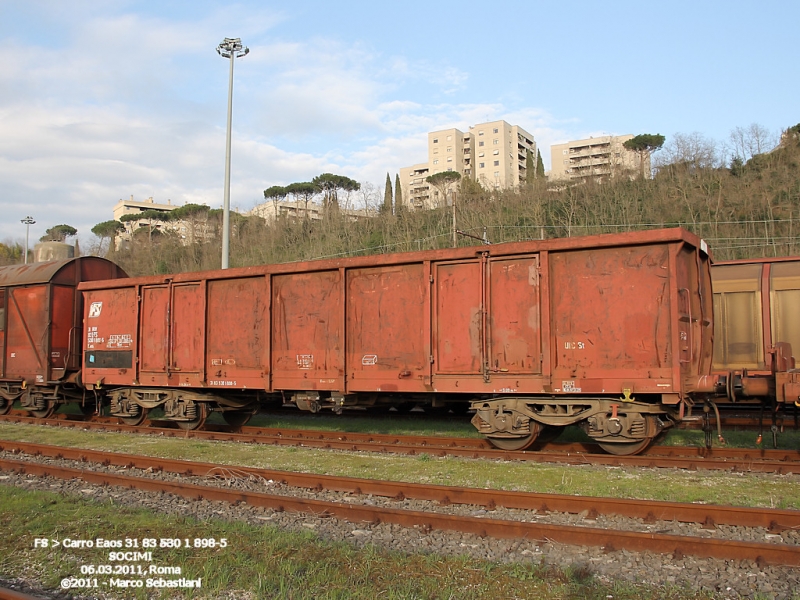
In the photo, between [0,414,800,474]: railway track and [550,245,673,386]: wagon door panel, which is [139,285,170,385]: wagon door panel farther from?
[550,245,673,386]: wagon door panel

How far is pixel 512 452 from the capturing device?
9.22 meters

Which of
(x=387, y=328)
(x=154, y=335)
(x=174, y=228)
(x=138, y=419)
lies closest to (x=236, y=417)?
(x=138, y=419)

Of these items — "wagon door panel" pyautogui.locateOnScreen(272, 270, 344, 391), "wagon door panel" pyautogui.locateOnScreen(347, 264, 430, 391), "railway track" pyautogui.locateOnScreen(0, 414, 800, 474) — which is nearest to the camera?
"railway track" pyautogui.locateOnScreen(0, 414, 800, 474)

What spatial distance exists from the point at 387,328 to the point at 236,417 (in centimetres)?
505

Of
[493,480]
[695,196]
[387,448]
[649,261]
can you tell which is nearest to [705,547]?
[493,480]

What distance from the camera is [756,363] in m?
11.6

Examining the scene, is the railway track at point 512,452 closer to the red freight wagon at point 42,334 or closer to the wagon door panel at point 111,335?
the wagon door panel at point 111,335

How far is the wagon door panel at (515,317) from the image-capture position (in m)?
9.16

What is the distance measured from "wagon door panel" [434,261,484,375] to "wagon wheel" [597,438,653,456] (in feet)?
7.30

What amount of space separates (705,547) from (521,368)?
448 centimetres

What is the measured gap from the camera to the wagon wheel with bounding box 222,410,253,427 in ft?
43.4

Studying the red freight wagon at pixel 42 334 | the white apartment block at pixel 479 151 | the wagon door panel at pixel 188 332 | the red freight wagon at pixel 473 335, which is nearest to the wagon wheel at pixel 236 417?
the red freight wagon at pixel 473 335

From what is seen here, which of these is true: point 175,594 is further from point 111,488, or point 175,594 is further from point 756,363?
point 756,363

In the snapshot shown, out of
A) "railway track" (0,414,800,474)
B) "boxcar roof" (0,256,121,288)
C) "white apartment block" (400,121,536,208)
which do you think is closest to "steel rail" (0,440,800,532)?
"railway track" (0,414,800,474)
